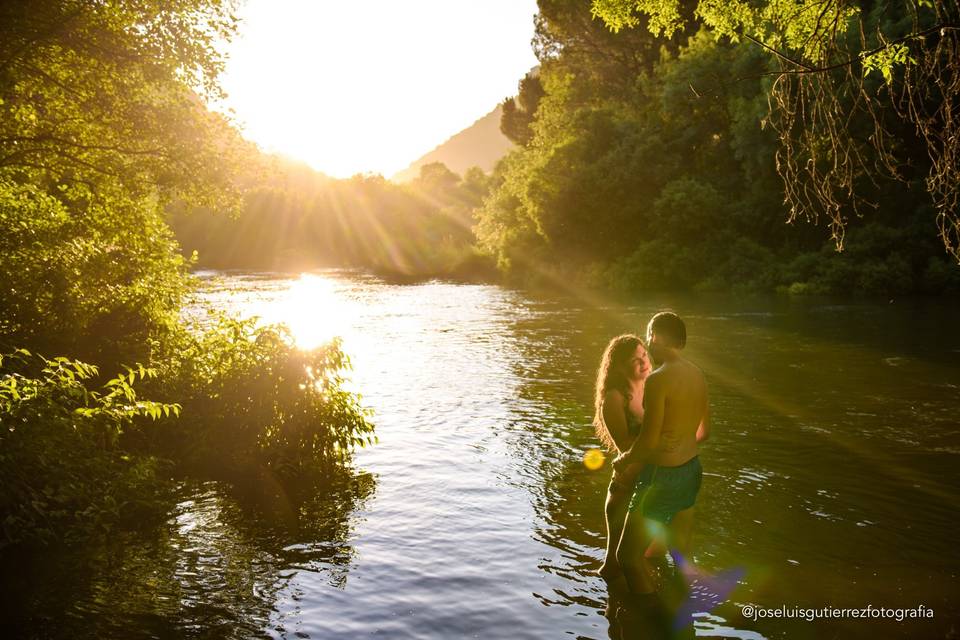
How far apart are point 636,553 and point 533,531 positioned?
2214 mm

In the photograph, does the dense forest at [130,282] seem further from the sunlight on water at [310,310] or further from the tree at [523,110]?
the tree at [523,110]

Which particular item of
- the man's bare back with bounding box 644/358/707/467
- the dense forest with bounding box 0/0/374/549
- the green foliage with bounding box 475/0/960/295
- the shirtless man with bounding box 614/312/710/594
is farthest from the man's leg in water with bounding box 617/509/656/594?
the green foliage with bounding box 475/0/960/295

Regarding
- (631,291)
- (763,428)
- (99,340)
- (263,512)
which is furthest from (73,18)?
(631,291)

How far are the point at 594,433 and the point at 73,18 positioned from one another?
38.1 ft

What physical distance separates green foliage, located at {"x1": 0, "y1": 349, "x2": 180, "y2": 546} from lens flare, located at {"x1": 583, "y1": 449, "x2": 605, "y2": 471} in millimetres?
6363

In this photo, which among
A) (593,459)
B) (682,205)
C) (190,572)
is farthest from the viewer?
(682,205)

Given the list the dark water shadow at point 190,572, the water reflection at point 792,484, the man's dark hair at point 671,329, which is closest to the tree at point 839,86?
the man's dark hair at point 671,329

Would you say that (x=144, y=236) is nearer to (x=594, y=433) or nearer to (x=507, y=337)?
(x=594, y=433)

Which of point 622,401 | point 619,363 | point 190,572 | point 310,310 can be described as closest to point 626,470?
point 622,401

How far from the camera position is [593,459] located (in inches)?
468

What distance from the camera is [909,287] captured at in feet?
131

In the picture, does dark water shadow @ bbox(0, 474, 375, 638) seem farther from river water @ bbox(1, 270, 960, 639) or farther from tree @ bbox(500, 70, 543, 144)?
tree @ bbox(500, 70, 543, 144)

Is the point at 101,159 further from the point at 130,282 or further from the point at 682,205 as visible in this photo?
the point at 682,205

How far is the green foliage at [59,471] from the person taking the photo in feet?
25.4
